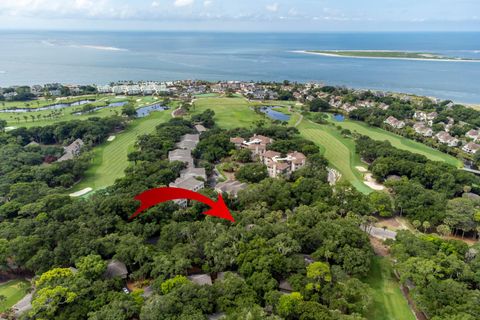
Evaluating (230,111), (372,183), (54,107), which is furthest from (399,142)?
(54,107)

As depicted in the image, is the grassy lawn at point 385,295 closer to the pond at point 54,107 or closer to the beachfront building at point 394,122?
the beachfront building at point 394,122

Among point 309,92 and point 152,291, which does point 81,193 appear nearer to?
point 152,291

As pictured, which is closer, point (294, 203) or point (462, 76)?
point (294, 203)

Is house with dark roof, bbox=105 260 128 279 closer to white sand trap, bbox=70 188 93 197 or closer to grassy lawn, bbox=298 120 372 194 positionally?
white sand trap, bbox=70 188 93 197

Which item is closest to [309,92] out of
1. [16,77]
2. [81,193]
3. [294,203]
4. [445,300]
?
[294,203]

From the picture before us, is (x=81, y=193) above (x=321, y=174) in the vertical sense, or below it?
below

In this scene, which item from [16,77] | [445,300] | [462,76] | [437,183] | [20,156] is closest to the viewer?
[445,300]
